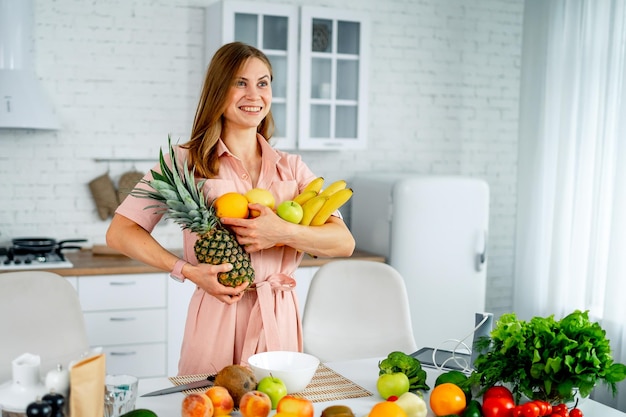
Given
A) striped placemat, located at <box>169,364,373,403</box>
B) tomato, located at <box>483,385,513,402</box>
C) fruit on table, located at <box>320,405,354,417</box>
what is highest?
tomato, located at <box>483,385,513,402</box>

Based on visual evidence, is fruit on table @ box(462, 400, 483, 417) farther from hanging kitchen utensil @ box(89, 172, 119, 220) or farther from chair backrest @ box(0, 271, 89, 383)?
hanging kitchen utensil @ box(89, 172, 119, 220)

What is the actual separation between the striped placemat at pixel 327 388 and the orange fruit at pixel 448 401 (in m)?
0.26

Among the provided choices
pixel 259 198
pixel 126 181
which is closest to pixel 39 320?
pixel 259 198

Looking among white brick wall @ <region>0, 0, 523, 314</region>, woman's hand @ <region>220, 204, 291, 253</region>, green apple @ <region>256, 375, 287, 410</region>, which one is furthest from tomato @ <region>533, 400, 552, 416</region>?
white brick wall @ <region>0, 0, 523, 314</region>

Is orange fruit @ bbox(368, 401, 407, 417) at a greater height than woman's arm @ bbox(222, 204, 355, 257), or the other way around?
woman's arm @ bbox(222, 204, 355, 257)

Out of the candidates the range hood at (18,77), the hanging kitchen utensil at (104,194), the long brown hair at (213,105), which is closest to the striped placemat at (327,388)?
the long brown hair at (213,105)

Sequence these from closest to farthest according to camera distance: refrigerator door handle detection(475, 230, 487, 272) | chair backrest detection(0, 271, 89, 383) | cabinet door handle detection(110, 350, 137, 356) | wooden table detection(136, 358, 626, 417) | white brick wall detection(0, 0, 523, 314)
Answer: wooden table detection(136, 358, 626, 417)
chair backrest detection(0, 271, 89, 383)
cabinet door handle detection(110, 350, 137, 356)
white brick wall detection(0, 0, 523, 314)
refrigerator door handle detection(475, 230, 487, 272)

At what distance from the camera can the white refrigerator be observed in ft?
14.6

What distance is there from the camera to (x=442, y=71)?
5.14 meters

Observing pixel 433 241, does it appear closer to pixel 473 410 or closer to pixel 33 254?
pixel 33 254

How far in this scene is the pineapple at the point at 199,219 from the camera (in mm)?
1993

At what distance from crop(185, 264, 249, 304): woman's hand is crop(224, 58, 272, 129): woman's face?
1.56 ft

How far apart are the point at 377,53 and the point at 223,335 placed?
3.07 m

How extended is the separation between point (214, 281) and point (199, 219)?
0.56ft
